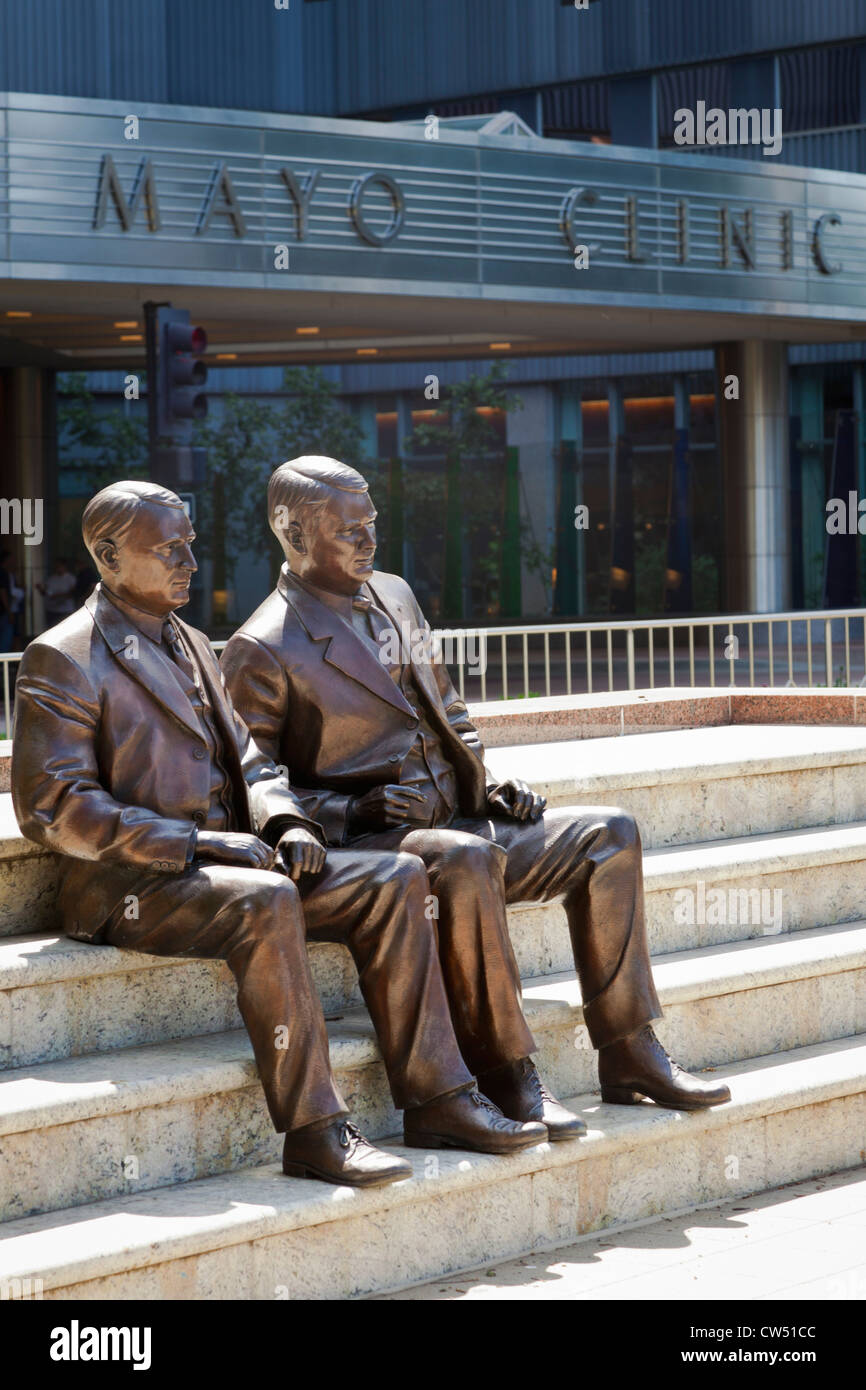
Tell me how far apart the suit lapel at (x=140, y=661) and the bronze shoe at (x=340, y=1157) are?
1125mm

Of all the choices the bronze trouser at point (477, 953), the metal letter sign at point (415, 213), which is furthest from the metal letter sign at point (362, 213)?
the bronze trouser at point (477, 953)

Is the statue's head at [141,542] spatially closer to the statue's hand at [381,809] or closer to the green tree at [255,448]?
the statue's hand at [381,809]

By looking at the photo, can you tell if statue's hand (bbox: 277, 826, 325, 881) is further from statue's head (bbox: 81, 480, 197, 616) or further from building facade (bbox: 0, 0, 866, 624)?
building facade (bbox: 0, 0, 866, 624)

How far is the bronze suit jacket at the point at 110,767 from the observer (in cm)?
488

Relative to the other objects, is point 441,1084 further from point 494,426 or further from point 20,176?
point 494,426

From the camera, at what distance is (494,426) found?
90.9 feet

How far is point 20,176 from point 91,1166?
12.6 meters

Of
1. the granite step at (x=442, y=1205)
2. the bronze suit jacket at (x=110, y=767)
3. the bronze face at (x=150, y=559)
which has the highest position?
the bronze face at (x=150, y=559)

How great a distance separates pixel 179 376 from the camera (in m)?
13.7

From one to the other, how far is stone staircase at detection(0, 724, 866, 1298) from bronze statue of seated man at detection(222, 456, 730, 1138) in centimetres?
30

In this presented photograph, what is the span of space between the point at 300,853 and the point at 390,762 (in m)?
0.74

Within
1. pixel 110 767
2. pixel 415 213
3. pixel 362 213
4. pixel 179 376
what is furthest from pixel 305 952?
pixel 415 213
